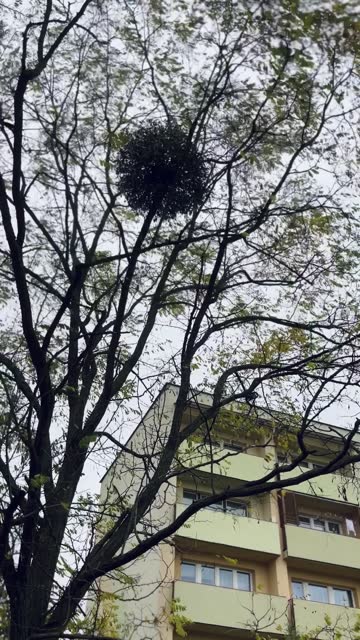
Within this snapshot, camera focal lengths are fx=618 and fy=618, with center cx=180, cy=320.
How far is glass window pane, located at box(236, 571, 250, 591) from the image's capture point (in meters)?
14.4

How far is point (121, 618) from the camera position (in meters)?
13.7

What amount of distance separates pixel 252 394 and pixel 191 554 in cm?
978

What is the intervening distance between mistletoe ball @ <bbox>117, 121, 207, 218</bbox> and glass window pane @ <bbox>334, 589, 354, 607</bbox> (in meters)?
12.9

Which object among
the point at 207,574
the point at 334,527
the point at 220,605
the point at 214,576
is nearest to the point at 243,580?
the point at 214,576

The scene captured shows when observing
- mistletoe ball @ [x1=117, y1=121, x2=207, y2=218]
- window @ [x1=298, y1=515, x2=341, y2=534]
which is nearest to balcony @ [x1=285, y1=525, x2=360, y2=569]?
window @ [x1=298, y1=515, x2=341, y2=534]

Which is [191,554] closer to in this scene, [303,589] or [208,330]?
[303,589]

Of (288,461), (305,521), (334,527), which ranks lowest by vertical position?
(334,527)

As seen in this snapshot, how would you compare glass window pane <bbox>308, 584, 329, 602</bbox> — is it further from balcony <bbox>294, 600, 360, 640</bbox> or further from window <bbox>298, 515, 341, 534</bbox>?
window <bbox>298, 515, 341, 534</bbox>

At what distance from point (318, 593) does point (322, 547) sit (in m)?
1.16

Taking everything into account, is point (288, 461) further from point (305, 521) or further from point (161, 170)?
point (161, 170)

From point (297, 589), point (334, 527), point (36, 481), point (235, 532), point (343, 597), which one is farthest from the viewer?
point (334, 527)

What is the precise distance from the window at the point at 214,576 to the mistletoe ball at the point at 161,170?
10.6 metres

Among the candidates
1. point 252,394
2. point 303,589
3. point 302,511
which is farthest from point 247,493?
point 302,511

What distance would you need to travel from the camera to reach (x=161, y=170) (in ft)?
17.6
